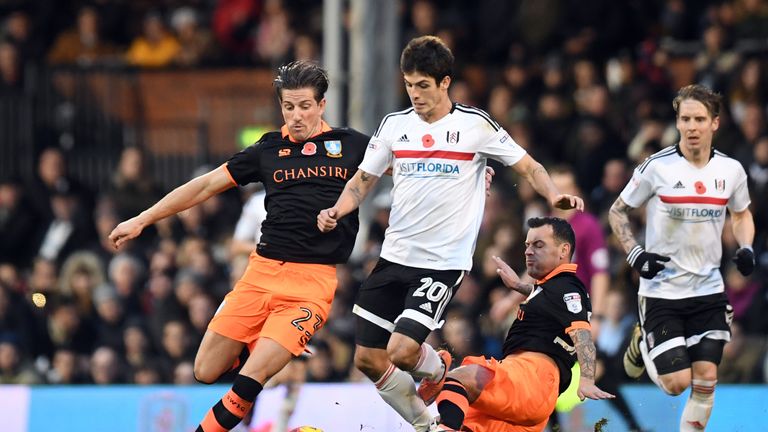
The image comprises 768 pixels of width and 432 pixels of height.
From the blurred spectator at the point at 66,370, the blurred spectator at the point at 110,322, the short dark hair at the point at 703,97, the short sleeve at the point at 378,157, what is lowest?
the blurred spectator at the point at 66,370

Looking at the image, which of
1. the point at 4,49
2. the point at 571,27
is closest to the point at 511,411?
the point at 571,27

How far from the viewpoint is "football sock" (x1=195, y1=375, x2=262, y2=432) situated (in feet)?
32.3

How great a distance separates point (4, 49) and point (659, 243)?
10.6m

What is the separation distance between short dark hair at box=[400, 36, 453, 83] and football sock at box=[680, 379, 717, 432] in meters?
2.78

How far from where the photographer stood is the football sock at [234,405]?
32.3 ft

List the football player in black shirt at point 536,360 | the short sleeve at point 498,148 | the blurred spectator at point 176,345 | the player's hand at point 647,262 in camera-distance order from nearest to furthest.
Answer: the football player in black shirt at point 536,360, the short sleeve at point 498,148, the player's hand at point 647,262, the blurred spectator at point 176,345

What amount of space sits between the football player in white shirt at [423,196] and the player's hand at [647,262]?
3.44ft

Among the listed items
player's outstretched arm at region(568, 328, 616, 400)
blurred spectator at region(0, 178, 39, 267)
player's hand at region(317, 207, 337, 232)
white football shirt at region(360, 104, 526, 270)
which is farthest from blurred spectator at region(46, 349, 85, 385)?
→ player's outstretched arm at region(568, 328, 616, 400)

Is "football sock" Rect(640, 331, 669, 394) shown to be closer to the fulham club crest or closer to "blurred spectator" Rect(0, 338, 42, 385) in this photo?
the fulham club crest

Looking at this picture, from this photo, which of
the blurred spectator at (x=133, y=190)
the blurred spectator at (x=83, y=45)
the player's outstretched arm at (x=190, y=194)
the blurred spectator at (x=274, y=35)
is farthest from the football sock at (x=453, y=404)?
the blurred spectator at (x=83, y=45)

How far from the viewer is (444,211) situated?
32.8 ft

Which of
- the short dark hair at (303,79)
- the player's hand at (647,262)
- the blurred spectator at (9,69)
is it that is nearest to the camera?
the short dark hair at (303,79)

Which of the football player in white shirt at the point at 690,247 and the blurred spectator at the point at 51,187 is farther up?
the football player in white shirt at the point at 690,247

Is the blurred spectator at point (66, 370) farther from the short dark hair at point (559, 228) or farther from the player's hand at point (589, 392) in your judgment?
the player's hand at point (589, 392)
